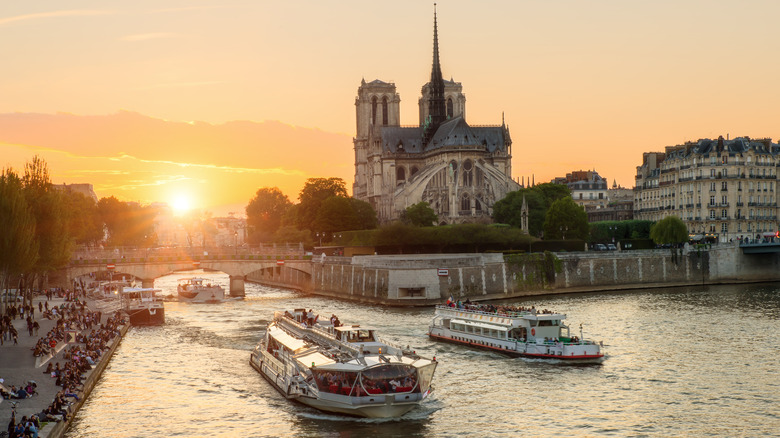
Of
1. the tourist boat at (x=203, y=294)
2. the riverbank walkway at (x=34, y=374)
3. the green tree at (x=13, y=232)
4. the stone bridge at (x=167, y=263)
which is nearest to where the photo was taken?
the riverbank walkway at (x=34, y=374)

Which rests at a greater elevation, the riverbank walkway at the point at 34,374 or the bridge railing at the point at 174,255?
the bridge railing at the point at 174,255

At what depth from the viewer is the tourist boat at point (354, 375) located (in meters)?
33.7

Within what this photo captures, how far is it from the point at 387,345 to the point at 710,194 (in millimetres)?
82956

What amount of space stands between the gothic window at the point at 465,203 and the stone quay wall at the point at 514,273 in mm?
35645

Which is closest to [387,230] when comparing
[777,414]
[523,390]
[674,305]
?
[674,305]

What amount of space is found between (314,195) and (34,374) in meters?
97.0

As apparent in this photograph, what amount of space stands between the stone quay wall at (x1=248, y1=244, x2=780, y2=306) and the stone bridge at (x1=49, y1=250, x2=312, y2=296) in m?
4.35

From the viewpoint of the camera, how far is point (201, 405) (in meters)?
36.8

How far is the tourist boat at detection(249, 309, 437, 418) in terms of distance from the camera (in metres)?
33.7

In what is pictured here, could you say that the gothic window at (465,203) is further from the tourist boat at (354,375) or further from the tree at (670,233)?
the tourist boat at (354,375)

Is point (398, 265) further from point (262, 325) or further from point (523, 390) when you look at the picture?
point (523, 390)

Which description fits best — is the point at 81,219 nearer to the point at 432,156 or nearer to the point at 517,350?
the point at 432,156

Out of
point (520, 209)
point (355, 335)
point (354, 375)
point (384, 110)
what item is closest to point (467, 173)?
point (520, 209)

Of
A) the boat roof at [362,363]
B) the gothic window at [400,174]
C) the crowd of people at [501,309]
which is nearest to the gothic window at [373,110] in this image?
the gothic window at [400,174]
